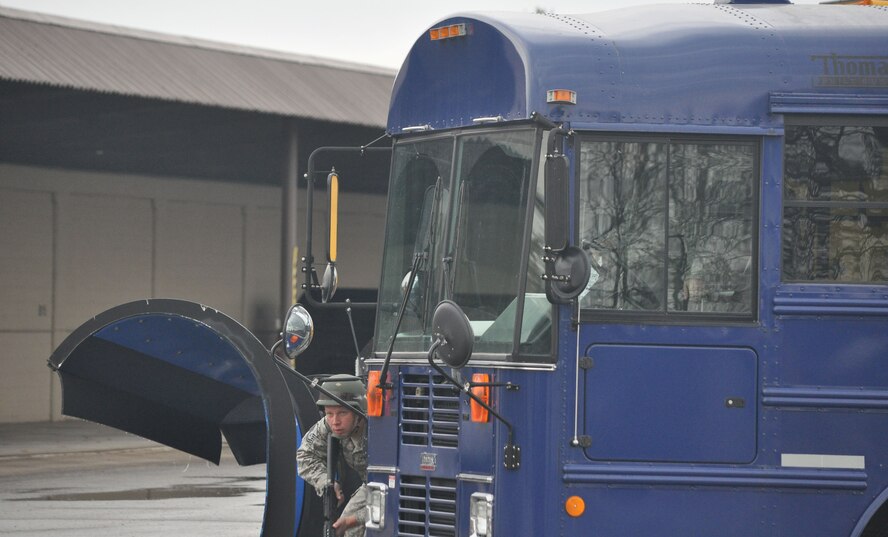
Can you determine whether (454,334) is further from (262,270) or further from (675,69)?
(262,270)

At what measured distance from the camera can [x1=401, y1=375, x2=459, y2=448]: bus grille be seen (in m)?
7.58

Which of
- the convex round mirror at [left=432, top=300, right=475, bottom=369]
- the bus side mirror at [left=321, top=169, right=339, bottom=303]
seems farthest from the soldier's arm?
the convex round mirror at [left=432, top=300, right=475, bottom=369]

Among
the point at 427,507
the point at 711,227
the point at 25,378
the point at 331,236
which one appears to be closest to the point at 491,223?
the point at 711,227

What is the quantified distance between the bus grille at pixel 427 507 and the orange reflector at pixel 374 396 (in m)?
0.39

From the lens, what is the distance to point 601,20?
7.85 meters

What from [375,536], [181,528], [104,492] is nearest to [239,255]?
[104,492]

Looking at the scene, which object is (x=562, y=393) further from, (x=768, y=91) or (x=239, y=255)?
(x=239, y=255)

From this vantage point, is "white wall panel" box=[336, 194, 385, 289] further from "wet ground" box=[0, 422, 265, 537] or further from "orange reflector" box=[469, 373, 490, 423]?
"orange reflector" box=[469, 373, 490, 423]

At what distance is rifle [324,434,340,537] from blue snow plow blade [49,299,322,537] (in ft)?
2.88

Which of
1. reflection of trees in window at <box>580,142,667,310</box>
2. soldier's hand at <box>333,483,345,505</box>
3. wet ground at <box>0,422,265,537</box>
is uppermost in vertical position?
reflection of trees in window at <box>580,142,667,310</box>

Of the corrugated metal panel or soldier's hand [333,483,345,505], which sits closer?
soldier's hand [333,483,345,505]

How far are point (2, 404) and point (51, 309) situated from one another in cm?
197

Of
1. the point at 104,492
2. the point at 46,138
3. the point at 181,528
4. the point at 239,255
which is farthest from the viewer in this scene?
the point at 239,255

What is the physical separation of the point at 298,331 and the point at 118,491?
Result: 8.49m
